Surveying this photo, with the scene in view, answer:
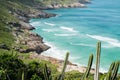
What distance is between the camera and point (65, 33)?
157500 mm

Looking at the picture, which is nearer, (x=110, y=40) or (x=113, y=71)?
(x=113, y=71)

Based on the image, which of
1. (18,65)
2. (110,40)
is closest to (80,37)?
(110,40)

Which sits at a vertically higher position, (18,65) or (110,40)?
(18,65)

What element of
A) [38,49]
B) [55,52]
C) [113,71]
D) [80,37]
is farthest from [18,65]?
[80,37]

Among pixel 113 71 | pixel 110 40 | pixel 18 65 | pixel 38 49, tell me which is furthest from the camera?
pixel 110 40

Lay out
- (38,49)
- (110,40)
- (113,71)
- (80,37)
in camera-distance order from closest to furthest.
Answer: (113,71), (38,49), (110,40), (80,37)

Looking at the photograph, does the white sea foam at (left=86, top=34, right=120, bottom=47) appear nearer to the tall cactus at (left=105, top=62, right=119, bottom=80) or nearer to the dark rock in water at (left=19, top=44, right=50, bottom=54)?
the dark rock in water at (left=19, top=44, right=50, bottom=54)

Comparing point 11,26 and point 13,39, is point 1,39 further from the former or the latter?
point 11,26

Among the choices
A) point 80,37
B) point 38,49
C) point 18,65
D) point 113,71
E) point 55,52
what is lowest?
point 80,37

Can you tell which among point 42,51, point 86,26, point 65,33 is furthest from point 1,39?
point 86,26

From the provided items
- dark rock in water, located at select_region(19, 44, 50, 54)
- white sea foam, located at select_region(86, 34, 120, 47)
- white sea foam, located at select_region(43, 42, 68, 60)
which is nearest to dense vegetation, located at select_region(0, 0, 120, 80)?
dark rock in water, located at select_region(19, 44, 50, 54)

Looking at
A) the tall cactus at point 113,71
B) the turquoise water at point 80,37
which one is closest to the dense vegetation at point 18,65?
the tall cactus at point 113,71

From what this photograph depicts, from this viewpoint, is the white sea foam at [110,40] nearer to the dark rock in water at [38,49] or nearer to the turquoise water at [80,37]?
the turquoise water at [80,37]

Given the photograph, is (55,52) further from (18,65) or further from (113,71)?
(113,71)
